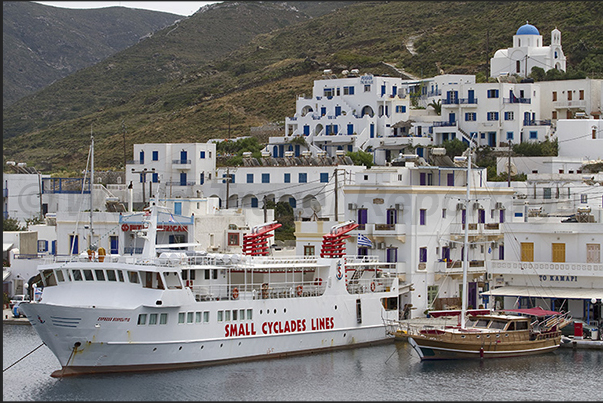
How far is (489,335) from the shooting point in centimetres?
4366

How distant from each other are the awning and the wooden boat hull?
4115 mm

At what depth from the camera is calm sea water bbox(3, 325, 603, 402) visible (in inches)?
1453

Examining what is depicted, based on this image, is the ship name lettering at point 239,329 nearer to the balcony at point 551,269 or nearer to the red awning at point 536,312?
the red awning at point 536,312

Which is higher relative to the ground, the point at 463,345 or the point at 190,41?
the point at 190,41

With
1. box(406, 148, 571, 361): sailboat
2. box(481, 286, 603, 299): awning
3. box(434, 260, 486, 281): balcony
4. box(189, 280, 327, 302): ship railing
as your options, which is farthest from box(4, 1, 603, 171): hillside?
box(189, 280, 327, 302): ship railing

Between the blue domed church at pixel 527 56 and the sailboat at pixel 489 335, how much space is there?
155 feet

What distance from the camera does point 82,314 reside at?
128ft

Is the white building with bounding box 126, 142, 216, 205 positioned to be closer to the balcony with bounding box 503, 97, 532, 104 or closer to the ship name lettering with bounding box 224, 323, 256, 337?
the balcony with bounding box 503, 97, 532, 104

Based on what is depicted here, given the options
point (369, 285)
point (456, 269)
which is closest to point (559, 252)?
point (456, 269)

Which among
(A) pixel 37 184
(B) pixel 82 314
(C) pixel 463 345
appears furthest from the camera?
(A) pixel 37 184

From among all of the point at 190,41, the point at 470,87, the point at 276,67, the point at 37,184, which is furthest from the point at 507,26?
the point at 190,41

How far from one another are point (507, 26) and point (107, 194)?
60.2 m

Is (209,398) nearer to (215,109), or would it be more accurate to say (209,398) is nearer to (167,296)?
(167,296)

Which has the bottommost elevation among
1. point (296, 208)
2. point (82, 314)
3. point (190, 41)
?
point (82, 314)
